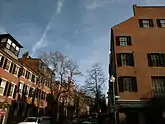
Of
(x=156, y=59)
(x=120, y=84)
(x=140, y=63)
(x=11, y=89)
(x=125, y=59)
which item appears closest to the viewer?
(x=120, y=84)

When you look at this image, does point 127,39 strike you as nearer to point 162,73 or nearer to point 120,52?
point 120,52

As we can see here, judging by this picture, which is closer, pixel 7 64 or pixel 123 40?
pixel 123 40

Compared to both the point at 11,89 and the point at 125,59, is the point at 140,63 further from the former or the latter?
the point at 11,89

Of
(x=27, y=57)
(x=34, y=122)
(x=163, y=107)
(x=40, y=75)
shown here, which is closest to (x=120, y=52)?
(x=163, y=107)

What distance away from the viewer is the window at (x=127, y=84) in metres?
24.2

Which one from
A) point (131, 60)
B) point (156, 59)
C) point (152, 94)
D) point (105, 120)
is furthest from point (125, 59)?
point (105, 120)

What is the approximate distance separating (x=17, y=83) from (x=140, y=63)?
20623 mm

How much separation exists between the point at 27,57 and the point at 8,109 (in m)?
20.1

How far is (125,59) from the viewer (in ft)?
85.8

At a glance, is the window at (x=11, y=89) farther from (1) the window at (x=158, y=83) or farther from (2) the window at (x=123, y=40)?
(1) the window at (x=158, y=83)

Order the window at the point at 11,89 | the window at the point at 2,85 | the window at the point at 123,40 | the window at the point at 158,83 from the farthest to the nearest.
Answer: the window at the point at 11,89 < the window at the point at 2,85 < the window at the point at 123,40 < the window at the point at 158,83

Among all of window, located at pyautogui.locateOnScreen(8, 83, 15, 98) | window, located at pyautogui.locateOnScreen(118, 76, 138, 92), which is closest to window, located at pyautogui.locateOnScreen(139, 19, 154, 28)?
window, located at pyautogui.locateOnScreen(118, 76, 138, 92)

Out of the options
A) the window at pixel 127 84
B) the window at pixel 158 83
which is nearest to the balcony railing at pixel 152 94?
the window at pixel 158 83

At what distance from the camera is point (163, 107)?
20.2 m
